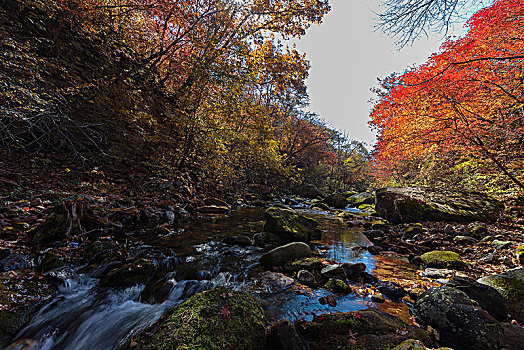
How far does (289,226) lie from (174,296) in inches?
138

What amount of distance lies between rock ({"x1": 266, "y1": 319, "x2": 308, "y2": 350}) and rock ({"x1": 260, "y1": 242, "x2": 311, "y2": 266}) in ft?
7.32

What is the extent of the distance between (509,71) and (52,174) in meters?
13.3

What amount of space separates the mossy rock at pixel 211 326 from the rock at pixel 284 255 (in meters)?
2.12

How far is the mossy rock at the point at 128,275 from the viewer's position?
10.5 feet

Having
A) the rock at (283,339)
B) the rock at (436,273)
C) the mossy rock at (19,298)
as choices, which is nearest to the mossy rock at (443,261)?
the rock at (436,273)

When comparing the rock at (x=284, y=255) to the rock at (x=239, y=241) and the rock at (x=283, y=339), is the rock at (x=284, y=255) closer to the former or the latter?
the rock at (x=239, y=241)

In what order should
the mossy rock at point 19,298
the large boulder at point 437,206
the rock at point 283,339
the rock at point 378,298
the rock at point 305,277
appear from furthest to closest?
the large boulder at point 437,206 → the rock at point 305,277 → the rock at point 378,298 → the mossy rock at point 19,298 → the rock at point 283,339

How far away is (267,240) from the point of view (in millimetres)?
5512

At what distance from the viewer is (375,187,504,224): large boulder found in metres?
7.35

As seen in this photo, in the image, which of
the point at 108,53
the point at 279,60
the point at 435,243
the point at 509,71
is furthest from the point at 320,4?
the point at 435,243

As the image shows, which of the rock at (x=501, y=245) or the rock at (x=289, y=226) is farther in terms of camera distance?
the rock at (x=289, y=226)

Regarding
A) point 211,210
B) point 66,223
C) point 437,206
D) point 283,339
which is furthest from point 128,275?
point 437,206

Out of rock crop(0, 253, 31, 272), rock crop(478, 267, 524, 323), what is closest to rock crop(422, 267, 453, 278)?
rock crop(478, 267, 524, 323)

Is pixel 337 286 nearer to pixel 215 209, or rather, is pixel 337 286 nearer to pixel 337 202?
pixel 215 209
